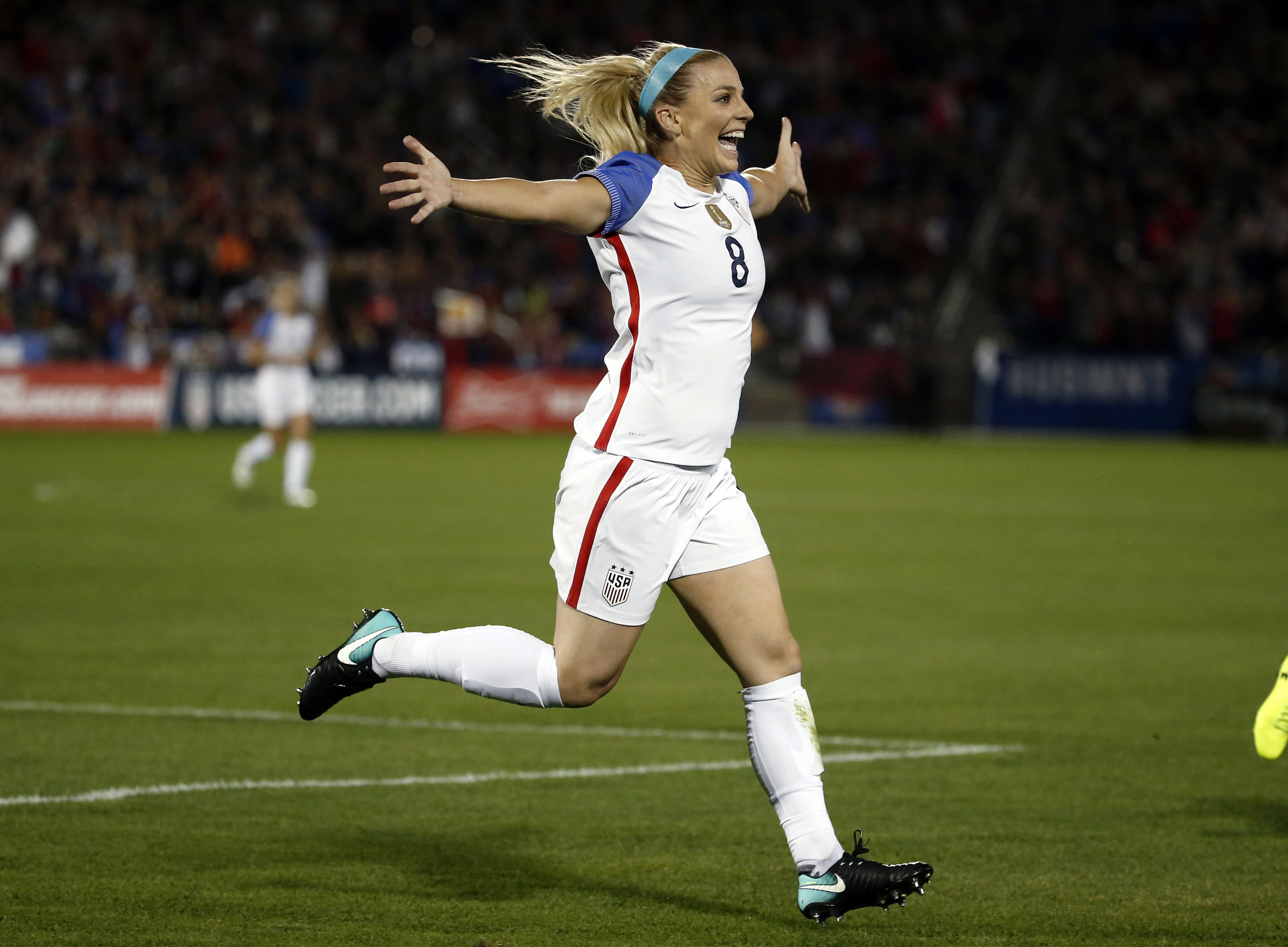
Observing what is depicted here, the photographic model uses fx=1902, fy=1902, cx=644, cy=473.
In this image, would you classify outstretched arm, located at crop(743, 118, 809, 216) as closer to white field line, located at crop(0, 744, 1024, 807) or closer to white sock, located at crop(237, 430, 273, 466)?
white field line, located at crop(0, 744, 1024, 807)

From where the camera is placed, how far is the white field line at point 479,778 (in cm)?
691

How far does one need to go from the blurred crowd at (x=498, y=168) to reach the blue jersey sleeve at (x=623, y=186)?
1139 inches

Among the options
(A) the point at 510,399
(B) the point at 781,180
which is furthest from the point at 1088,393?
(B) the point at 781,180

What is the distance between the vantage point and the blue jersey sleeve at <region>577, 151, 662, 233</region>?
5.11 meters

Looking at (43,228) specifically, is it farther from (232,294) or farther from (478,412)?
(478,412)

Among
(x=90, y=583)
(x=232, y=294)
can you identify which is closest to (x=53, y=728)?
(x=90, y=583)

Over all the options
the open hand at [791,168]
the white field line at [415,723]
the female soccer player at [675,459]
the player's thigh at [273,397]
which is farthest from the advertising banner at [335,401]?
the female soccer player at [675,459]

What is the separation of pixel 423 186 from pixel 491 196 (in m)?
0.18

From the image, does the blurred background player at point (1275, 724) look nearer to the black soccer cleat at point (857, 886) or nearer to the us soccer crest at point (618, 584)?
the black soccer cleat at point (857, 886)

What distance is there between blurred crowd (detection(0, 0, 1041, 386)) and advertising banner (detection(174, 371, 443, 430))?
0.40 meters

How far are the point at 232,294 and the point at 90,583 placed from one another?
69.2 ft

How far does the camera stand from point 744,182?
5852 millimetres

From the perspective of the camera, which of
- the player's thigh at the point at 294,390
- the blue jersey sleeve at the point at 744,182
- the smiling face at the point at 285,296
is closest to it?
the blue jersey sleeve at the point at 744,182

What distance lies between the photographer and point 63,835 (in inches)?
247
